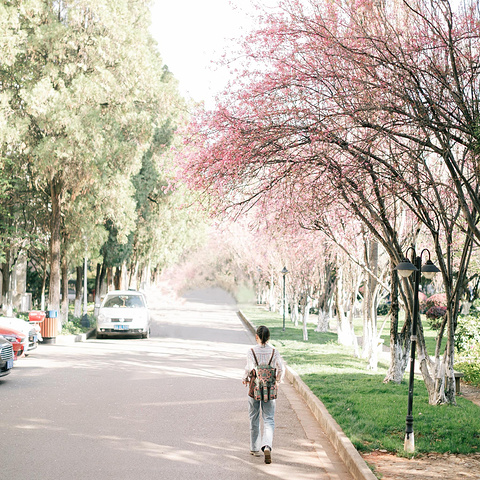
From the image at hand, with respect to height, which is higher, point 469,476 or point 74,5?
point 74,5

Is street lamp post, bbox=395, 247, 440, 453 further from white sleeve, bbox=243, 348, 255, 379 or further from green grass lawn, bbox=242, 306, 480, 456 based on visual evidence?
white sleeve, bbox=243, 348, 255, 379

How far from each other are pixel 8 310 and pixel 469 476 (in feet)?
80.1

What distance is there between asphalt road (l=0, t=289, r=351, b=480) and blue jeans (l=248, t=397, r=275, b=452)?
0.23 metres

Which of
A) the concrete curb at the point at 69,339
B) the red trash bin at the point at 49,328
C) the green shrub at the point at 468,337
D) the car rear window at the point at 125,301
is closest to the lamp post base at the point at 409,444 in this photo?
the green shrub at the point at 468,337

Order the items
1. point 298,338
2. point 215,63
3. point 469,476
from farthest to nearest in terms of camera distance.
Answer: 1. point 298,338
2. point 215,63
3. point 469,476

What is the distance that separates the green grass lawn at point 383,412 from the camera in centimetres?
853

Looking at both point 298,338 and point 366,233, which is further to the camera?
point 298,338

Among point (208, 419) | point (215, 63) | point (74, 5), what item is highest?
point (74, 5)

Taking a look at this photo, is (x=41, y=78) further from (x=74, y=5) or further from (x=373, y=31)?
(x=373, y=31)

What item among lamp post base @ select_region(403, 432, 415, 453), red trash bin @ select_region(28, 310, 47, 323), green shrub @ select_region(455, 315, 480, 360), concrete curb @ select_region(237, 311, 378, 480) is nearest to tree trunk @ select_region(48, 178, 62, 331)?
red trash bin @ select_region(28, 310, 47, 323)

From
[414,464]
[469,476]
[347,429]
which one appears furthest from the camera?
[347,429]

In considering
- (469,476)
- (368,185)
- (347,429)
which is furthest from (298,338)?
(469,476)

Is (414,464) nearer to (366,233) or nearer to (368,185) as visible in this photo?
(368,185)

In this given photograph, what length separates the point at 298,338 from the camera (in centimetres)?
2714
